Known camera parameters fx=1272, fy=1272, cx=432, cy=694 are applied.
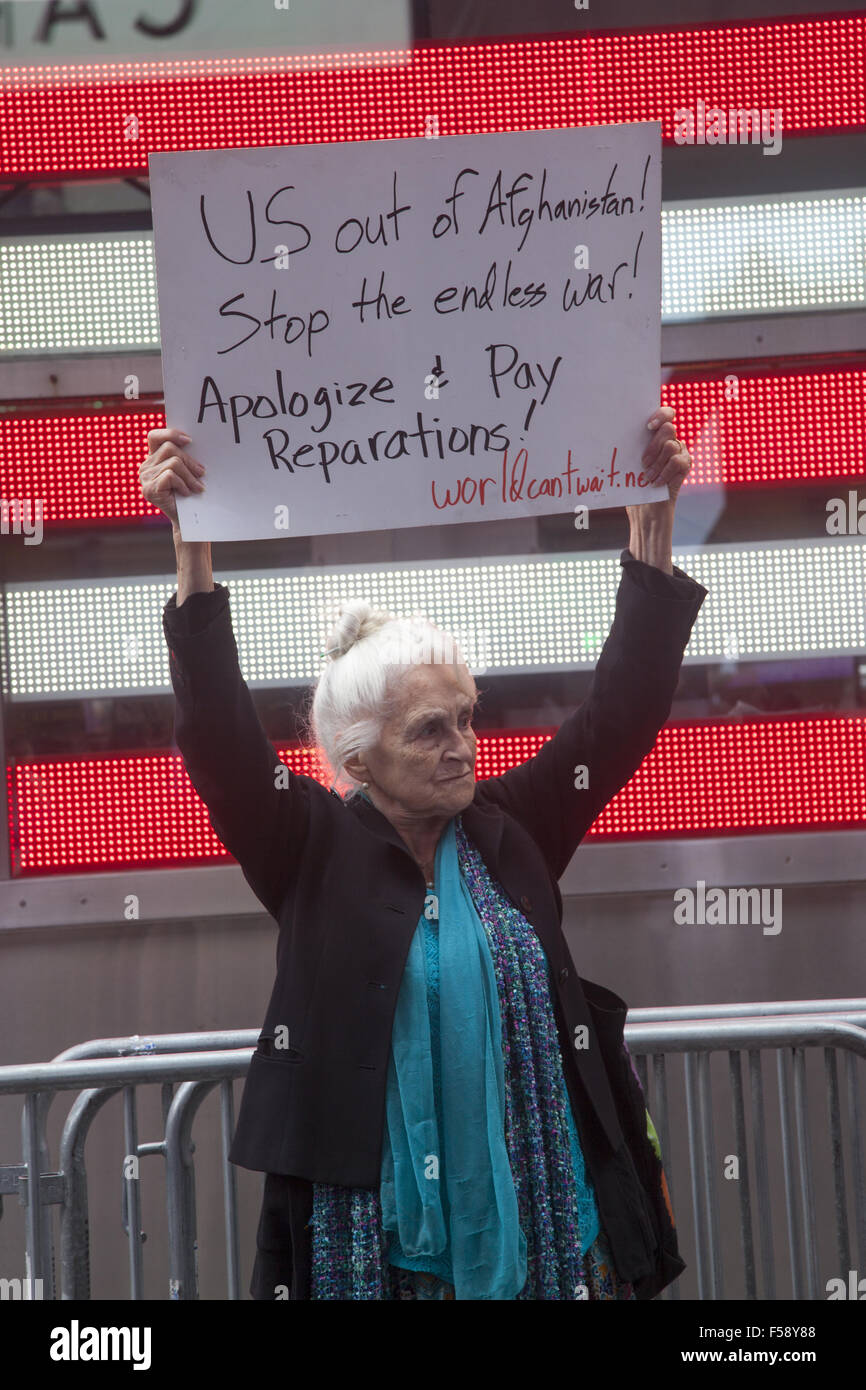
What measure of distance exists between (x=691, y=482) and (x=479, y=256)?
1442mm

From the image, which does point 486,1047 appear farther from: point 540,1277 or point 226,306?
point 226,306

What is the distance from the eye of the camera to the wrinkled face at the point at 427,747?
1.84 m

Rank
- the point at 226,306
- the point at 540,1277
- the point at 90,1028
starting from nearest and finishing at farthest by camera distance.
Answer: the point at 540,1277 → the point at 226,306 → the point at 90,1028

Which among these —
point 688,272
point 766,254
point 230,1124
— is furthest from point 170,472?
point 766,254

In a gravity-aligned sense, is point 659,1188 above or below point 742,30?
below

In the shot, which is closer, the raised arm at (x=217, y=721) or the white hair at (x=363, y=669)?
the raised arm at (x=217, y=721)

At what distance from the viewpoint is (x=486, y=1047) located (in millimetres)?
1693

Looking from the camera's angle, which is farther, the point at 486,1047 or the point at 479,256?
the point at 479,256

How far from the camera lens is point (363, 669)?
6.18ft

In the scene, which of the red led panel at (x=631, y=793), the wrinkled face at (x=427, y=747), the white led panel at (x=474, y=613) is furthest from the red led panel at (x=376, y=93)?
the wrinkled face at (x=427, y=747)

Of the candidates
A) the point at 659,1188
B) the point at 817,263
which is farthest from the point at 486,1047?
the point at 817,263

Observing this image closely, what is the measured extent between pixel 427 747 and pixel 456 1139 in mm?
539

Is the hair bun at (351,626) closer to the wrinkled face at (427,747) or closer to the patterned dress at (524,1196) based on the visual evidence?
the wrinkled face at (427,747)

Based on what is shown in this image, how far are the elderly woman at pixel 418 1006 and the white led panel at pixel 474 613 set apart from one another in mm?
1264
